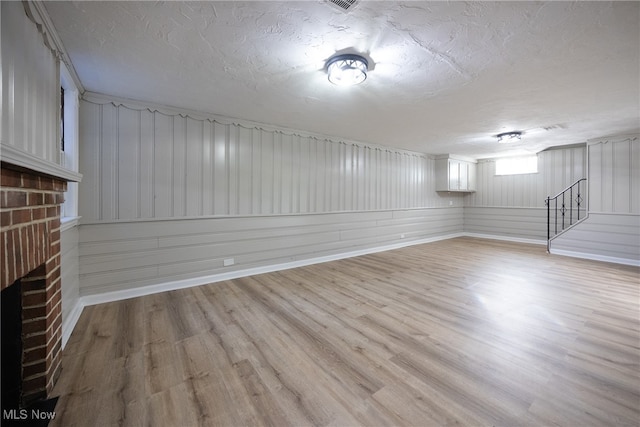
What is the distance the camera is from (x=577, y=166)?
6.21 m

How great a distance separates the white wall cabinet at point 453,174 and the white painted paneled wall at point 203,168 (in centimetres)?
278

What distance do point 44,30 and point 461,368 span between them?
3.84 meters

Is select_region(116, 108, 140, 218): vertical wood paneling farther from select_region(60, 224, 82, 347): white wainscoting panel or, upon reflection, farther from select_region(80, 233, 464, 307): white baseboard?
select_region(80, 233, 464, 307): white baseboard

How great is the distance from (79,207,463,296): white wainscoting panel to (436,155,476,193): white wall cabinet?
2.53 m

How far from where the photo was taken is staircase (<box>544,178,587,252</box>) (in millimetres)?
6137

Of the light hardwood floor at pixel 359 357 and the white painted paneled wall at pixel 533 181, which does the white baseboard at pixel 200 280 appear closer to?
the light hardwood floor at pixel 359 357

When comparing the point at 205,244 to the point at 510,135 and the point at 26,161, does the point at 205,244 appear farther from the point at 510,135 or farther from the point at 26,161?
the point at 510,135

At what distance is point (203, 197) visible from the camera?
12.3 feet

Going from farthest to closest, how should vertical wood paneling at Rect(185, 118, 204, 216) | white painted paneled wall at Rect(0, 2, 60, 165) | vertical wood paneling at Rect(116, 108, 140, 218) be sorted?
vertical wood paneling at Rect(185, 118, 204, 216), vertical wood paneling at Rect(116, 108, 140, 218), white painted paneled wall at Rect(0, 2, 60, 165)

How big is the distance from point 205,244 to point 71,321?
1.61 m

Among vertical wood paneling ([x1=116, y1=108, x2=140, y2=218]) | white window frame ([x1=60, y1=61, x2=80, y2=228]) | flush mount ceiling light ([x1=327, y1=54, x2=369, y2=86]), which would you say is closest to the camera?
flush mount ceiling light ([x1=327, y1=54, x2=369, y2=86])

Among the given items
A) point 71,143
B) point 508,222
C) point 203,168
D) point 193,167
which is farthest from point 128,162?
point 508,222

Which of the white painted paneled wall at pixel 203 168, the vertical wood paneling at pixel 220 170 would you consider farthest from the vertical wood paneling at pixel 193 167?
the vertical wood paneling at pixel 220 170

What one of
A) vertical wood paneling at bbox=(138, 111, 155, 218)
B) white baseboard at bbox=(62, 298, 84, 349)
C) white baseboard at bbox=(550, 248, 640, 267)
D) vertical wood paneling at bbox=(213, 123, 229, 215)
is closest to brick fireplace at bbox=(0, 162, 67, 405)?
white baseboard at bbox=(62, 298, 84, 349)
